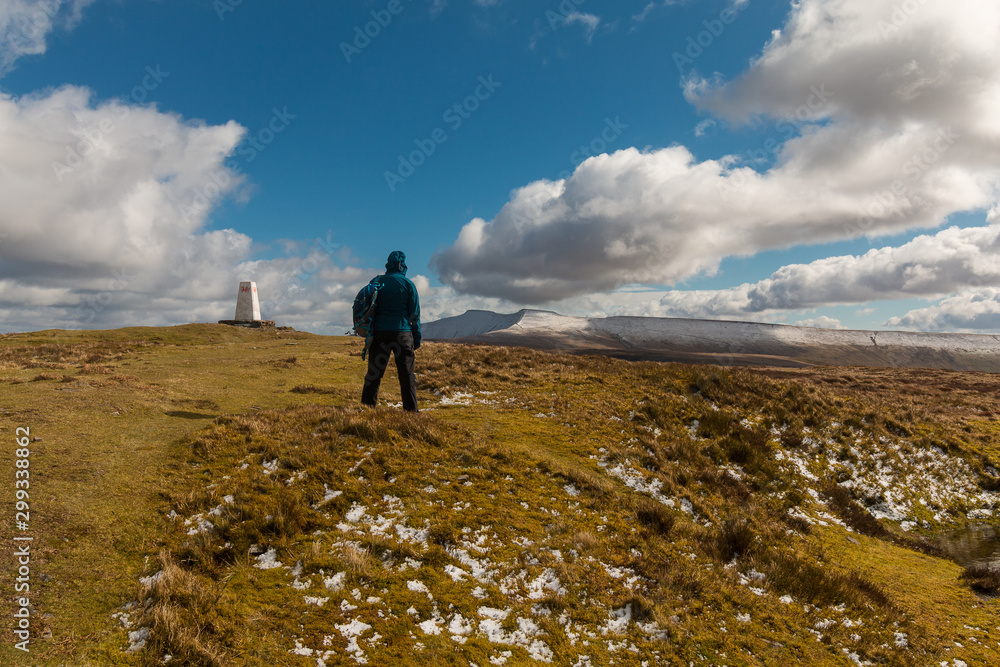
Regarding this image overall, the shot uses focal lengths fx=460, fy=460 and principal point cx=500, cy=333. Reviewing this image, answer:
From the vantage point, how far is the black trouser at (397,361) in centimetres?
1286

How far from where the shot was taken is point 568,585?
21.5 ft

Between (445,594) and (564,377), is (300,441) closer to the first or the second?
(445,594)

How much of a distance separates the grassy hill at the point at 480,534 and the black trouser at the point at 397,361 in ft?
3.67

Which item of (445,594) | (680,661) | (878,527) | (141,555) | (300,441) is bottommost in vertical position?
(878,527)

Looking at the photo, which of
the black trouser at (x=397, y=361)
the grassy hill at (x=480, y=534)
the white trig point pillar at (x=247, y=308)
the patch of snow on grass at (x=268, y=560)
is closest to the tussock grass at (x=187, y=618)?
the grassy hill at (x=480, y=534)

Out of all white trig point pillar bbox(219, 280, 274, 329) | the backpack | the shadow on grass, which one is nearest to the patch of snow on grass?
the backpack

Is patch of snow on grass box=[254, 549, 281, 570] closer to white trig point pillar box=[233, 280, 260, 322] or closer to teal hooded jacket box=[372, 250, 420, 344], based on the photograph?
teal hooded jacket box=[372, 250, 420, 344]

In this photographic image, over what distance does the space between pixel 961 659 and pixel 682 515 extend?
13.5ft

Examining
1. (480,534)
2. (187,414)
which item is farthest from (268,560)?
(187,414)

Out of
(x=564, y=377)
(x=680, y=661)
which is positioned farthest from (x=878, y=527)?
(x=564, y=377)

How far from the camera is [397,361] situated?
42.5ft

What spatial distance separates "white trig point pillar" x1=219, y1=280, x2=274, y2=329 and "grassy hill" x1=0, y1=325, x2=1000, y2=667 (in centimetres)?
3718

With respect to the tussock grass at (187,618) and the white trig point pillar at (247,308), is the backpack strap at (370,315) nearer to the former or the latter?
the tussock grass at (187,618)

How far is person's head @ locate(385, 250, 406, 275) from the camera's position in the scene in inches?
534
